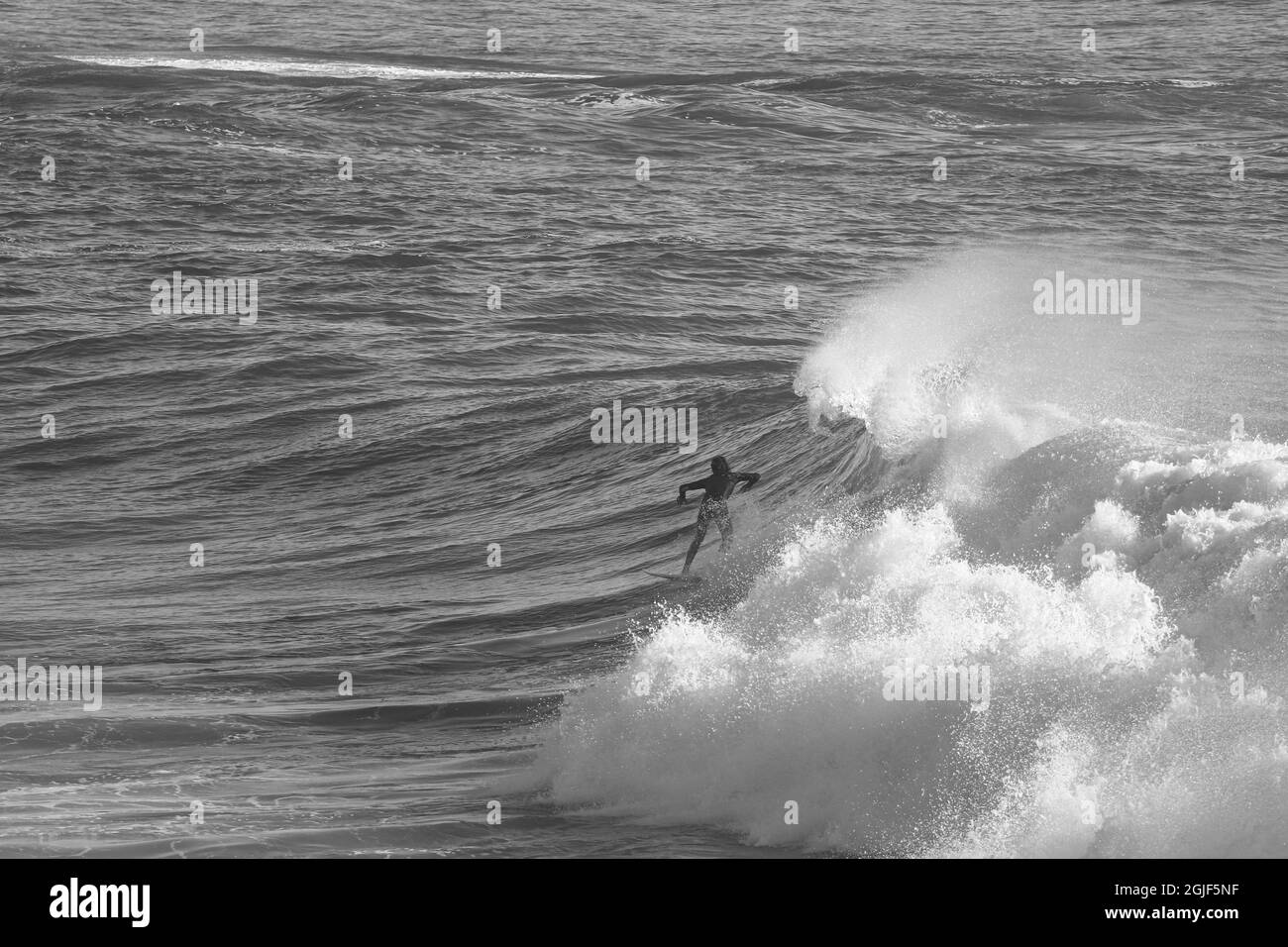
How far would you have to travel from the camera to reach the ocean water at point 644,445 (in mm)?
10227

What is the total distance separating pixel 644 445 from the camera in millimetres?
23359

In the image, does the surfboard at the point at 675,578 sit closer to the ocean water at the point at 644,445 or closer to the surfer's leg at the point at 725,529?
the ocean water at the point at 644,445

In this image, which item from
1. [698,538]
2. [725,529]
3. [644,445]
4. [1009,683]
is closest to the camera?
Result: [1009,683]

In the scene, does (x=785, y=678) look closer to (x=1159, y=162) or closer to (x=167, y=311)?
(x=167, y=311)

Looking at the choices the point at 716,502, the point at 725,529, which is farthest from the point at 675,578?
the point at 716,502

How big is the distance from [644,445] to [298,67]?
34198 mm

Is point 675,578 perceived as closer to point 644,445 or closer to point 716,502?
point 716,502

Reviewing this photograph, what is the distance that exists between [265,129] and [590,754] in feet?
120

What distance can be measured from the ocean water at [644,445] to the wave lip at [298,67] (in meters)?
0.39

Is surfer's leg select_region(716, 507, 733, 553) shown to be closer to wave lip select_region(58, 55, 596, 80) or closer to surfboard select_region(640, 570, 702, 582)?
surfboard select_region(640, 570, 702, 582)

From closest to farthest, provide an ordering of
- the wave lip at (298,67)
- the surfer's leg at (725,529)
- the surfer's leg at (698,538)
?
the surfer's leg at (698,538)
the surfer's leg at (725,529)
the wave lip at (298,67)

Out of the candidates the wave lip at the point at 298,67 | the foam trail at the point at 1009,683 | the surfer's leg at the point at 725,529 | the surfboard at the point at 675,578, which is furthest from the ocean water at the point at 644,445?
the surfer's leg at the point at 725,529

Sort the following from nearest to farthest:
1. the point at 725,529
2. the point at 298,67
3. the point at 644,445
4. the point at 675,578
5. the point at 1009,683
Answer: the point at 1009,683
the point at 725,529
the point at 675,578
the point at 644,445
the point at 298,67

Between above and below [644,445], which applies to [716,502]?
below
